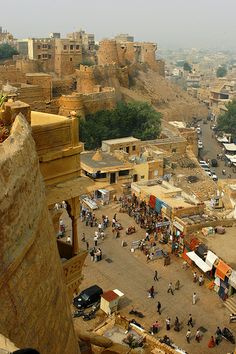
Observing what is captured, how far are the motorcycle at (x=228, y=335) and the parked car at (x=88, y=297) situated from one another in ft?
15.1

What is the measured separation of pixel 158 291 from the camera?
18.3 m

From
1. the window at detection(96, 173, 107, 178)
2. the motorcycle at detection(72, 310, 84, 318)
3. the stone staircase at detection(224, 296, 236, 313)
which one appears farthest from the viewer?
the window at detection(96, 173, 107, 178)

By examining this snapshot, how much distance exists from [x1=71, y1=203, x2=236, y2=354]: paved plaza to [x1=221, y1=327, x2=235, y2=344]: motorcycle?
0.65 ft

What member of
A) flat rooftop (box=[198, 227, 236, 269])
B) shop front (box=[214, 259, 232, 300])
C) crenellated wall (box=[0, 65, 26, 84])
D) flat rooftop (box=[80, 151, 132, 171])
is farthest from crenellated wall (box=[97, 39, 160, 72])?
shop front (box=[214, 259, 232, 300])

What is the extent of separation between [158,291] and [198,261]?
7.02 feet

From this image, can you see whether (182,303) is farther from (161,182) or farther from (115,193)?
(115,193)

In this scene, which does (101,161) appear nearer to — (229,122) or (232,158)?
(232,158)

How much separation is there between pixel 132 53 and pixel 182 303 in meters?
46.3

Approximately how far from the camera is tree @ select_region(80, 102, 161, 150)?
3838 centimetres

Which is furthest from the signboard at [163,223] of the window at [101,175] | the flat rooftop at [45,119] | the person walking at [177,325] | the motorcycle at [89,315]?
the flat rooftop at [45,119]

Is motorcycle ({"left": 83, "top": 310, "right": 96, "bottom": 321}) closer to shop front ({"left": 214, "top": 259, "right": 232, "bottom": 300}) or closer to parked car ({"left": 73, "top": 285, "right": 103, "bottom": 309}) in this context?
parked car ({"left": 73, "top": 285, "right": 103, "bottom": 309})

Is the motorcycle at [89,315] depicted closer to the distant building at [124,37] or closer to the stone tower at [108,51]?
the stone tower at [108,51]

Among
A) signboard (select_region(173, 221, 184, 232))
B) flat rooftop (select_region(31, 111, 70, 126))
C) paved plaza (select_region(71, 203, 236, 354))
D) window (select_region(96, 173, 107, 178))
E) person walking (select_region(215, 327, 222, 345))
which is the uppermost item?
flat rooftop (select_region(31, 111, 70, 126))

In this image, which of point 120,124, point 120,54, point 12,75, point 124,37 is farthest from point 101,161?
point 124,37
